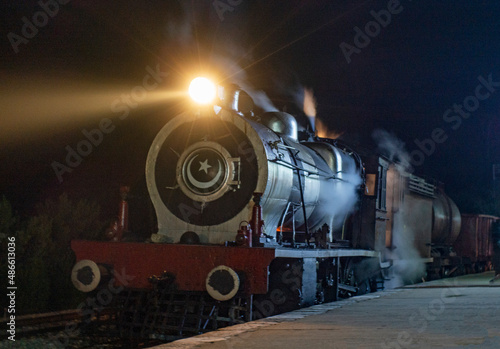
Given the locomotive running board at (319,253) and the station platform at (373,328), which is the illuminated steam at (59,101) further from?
the station platform at (373,328)

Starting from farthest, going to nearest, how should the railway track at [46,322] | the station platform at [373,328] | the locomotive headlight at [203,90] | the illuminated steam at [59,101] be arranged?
1. the illuminated steam at [59,101]
2. the locomotive headlight at [203,90]
3. the railway track at [46,322]
4. the station platform at [373,328]

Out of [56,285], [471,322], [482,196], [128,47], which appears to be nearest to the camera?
[471,322]

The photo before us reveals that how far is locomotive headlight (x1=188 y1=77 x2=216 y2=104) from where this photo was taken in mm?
7078

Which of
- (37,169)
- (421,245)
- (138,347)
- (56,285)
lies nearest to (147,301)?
(138,347)

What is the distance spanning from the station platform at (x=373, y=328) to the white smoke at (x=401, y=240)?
3950mm

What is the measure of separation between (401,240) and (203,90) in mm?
6688

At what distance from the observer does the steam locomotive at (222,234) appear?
6.25 m

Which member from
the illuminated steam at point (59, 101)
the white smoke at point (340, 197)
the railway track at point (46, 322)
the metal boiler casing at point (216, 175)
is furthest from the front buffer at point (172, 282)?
the illuminated steam at point (59, 101)

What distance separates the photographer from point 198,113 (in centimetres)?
719

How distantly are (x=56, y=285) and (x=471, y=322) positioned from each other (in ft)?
21.8

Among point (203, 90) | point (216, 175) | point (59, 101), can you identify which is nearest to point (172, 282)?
point (216, 175)

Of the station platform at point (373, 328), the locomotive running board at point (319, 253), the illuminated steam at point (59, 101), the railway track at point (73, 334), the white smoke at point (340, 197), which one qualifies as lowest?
the railway track at point (73, 334)

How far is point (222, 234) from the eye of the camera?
697 centimetres

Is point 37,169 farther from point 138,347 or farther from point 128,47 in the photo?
point 138,347
